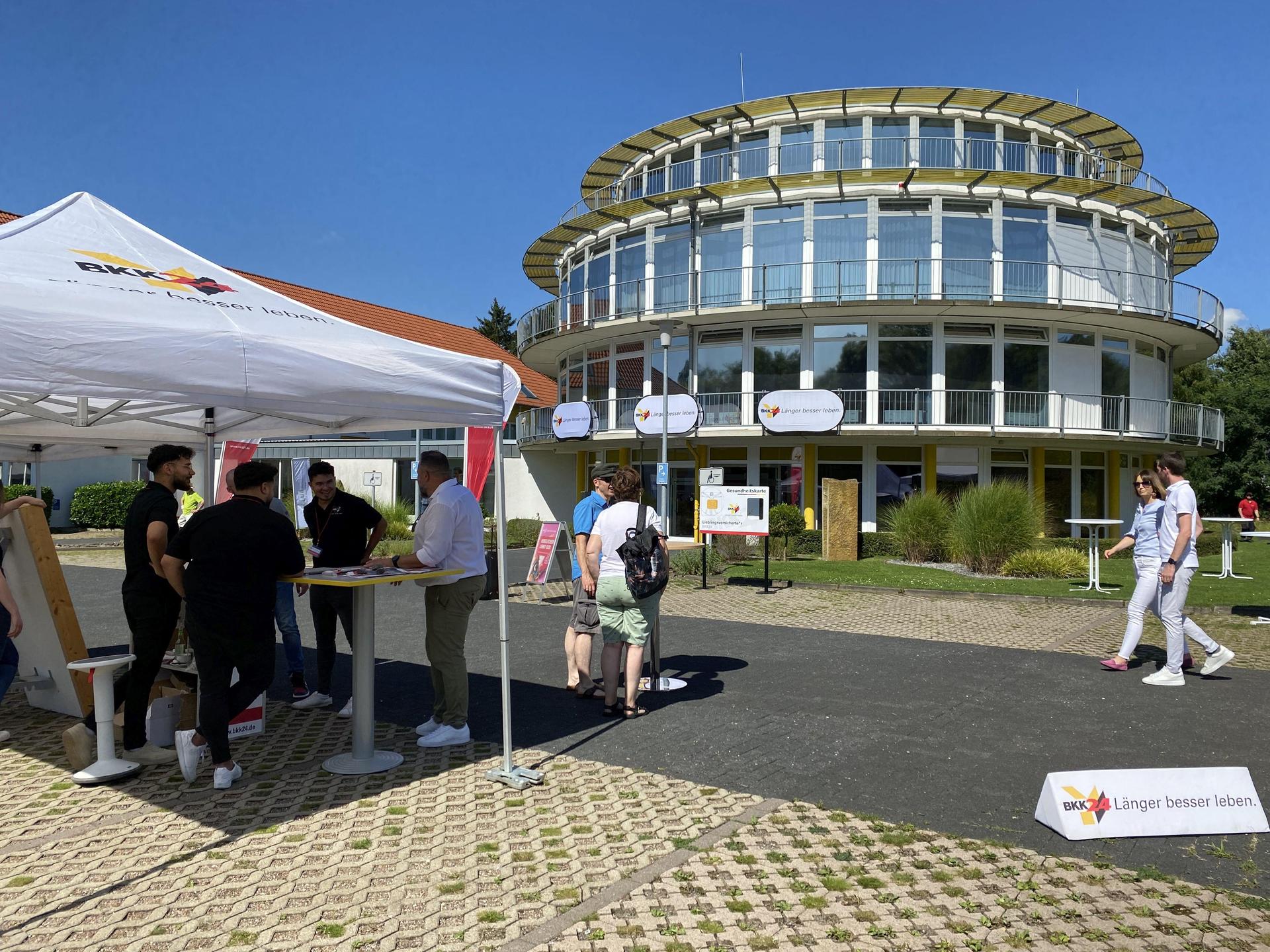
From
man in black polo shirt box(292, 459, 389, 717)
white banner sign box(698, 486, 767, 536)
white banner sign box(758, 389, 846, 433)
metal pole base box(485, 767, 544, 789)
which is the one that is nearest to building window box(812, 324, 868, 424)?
white banner sign box(758, 389, 846, 433)

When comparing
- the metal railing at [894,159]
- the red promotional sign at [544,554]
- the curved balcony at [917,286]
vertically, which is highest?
the metal railing at [894,159]

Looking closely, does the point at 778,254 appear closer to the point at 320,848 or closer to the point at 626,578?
→ the point at 626,578

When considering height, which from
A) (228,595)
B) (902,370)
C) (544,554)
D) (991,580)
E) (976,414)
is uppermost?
(902,370)

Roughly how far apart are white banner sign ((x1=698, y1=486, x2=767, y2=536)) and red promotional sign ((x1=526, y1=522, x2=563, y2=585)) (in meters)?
2.45

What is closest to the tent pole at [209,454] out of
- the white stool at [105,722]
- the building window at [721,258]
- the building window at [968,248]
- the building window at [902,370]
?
the white stool at [105,722]

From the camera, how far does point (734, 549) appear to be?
2070 cm

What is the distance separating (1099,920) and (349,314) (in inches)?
1471

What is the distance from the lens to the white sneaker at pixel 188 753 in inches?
201

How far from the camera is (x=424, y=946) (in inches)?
131

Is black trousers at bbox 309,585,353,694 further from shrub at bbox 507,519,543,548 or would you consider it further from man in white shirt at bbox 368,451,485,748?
shrub at bbox 507,519,543,548

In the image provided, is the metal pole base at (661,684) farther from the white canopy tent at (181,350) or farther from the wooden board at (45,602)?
the wooden board at (45,602)

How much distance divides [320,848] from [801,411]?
2243 cm

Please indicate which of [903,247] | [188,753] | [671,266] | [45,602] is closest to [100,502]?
[671,266]

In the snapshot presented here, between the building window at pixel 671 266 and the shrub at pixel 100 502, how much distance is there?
2003 centimetres
